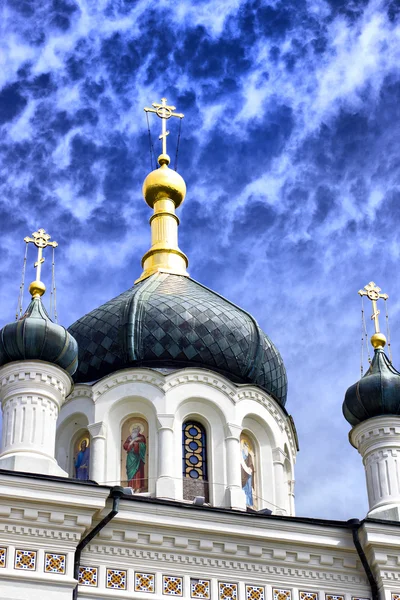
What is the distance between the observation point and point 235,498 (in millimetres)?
14180

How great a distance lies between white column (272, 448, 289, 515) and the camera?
48.9ft

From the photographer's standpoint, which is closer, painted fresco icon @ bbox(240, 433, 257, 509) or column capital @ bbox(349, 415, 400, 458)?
column capital @ bbox(349, 415, 400, 458)

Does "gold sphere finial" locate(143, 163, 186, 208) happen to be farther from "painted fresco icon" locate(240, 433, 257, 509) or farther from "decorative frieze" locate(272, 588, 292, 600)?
"decorative frieze" locate(272, 588, 292, 600)

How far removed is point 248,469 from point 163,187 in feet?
16.6

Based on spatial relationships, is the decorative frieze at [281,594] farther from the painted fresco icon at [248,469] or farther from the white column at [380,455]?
the painted fresco icon at [248,469]

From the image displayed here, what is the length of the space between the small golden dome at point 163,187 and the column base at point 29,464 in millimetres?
7148

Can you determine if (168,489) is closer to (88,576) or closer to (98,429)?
(98,429)

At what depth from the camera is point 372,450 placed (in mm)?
13664

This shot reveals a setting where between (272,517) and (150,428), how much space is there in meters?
3.07

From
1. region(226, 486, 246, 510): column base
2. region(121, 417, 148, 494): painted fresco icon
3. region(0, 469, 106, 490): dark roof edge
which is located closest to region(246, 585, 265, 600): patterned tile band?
region(0, 469, 106, 490): dark roof edge

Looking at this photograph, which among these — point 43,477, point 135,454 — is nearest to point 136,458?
point 135,454

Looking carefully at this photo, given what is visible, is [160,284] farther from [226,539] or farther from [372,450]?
[226,539]

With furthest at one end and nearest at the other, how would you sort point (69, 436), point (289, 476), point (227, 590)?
point (289, 476) < point (69, 436) < point (227, 590)

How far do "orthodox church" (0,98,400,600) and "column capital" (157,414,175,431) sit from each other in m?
0.01
